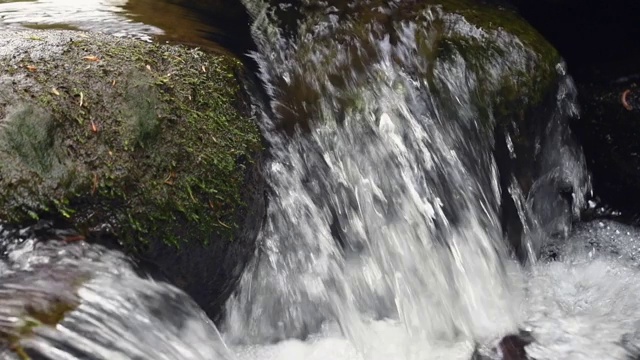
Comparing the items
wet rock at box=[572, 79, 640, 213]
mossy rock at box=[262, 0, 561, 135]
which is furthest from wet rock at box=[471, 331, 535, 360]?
wet rock at box=[572, 79, 640, 213]

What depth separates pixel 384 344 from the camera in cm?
359

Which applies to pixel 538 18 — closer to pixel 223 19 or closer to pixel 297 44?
pixel 297 44

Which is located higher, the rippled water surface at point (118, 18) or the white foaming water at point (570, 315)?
the rippled water surface at point (118, 18)

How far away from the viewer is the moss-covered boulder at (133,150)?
2693 millimetres

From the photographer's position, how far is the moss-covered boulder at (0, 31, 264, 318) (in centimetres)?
269

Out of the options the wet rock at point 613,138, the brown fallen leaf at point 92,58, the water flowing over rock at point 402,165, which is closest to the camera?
the brown fallen leaf at point 92,58

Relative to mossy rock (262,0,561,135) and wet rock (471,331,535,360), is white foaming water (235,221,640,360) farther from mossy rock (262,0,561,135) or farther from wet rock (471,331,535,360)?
mossy rock (262,0,561,135)

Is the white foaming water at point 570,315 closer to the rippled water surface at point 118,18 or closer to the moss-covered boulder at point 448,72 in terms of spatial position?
the moss-covered boulder at point 448,72

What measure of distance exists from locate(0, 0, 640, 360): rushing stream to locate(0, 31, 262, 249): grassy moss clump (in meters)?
0.40

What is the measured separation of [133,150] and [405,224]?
1642 millimetres

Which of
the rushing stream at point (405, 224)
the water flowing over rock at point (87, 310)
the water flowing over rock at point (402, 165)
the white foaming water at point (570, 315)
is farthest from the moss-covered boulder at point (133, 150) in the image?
the white foaming water at point (570, 315)

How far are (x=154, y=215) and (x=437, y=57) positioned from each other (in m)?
2.14

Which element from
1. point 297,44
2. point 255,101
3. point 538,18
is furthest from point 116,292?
point 538,18

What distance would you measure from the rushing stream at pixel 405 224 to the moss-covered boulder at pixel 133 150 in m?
0.28
